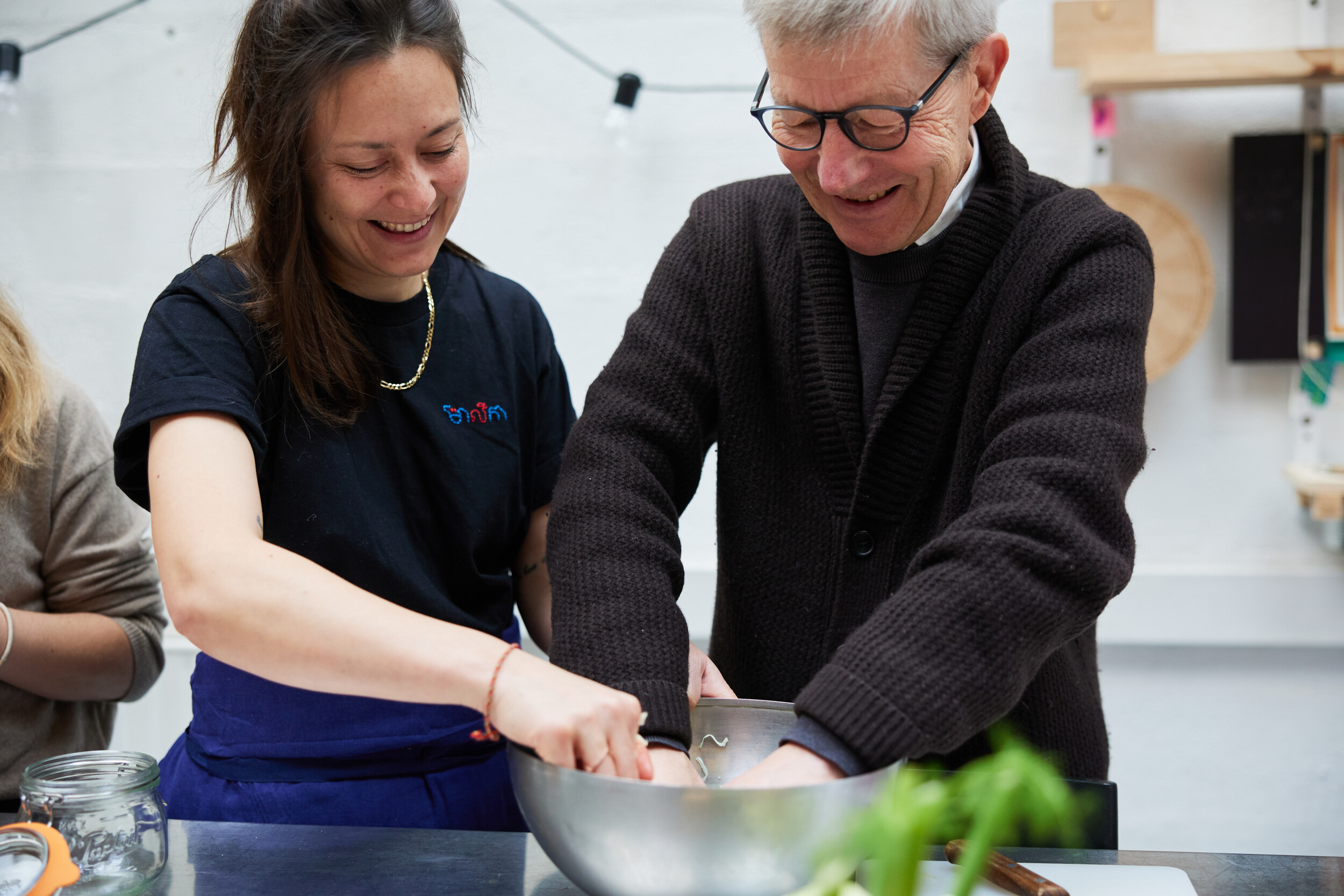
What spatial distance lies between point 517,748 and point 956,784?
30 centimetres

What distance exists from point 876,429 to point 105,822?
2.39 ft

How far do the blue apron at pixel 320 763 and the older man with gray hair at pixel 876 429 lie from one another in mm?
290

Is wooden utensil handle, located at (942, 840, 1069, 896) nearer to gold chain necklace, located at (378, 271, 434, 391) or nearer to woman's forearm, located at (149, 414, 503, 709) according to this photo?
woman's forearm, located at (149, 414, 503, 709)

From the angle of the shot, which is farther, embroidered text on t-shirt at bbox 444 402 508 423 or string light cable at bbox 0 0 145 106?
string light cable at bbox 0 0 145 106

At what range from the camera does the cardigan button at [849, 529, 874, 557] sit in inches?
40.8

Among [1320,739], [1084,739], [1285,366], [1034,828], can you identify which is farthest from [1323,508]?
[1034,828]

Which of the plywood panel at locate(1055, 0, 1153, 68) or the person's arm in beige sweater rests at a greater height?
the plywood panel at locate(1055, 0, 1153, 68)

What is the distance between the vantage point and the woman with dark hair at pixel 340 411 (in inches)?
37.7

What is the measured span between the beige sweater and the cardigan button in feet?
2.99

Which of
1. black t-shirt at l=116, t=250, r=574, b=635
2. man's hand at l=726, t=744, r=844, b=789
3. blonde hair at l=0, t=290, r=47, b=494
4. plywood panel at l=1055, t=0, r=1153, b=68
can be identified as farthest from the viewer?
plywood panel at l=1055, t=0, r=1153, b=68

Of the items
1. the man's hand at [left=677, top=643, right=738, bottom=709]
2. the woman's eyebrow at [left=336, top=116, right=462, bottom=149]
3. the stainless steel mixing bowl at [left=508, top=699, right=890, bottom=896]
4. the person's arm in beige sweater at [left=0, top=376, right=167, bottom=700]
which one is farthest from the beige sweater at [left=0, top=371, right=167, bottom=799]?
the stainless steel mixing bowl at [left=508, top=699, right=890, bottom=896]

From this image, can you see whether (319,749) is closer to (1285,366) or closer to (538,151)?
(538,151)

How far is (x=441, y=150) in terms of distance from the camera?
1.07m

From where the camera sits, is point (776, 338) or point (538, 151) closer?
point (776, 338)
